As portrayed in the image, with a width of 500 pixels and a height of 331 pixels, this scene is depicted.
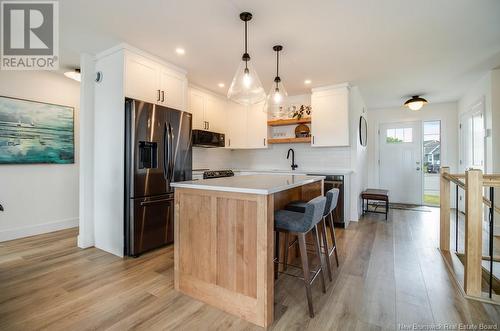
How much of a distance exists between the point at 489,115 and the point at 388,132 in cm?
242

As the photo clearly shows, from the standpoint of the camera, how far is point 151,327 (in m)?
1.63

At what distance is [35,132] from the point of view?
355 cm

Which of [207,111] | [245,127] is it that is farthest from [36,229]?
[245,127]

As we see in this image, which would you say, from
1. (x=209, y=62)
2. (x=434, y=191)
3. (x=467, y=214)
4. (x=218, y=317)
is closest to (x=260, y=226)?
(x=218, y=317)

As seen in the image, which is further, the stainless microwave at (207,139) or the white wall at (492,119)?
the stainless microwave at (207,139)

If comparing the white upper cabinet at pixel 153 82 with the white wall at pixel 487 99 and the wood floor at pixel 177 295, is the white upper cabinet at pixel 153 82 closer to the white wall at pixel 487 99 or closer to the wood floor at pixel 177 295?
the wood floor at pixel 177 295

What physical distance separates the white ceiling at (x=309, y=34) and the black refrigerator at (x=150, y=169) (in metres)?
0.81

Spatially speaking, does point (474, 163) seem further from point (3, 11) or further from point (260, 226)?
point (3, 11)

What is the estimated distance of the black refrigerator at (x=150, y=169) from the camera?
9.02 ft

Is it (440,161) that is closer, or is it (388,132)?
(440,161)

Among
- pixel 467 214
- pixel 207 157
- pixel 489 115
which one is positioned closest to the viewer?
pixel 467 214

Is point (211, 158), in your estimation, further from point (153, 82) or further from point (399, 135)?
point (399, 135)

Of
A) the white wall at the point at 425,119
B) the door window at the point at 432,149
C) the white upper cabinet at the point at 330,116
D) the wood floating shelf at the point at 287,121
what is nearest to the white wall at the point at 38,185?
the wood floating shelf at the point at 287,121

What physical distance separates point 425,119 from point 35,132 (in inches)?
302
